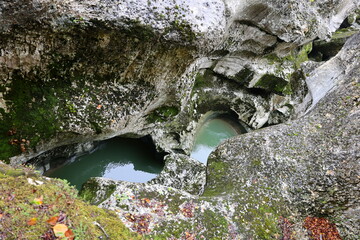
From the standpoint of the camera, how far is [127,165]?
1038 cm

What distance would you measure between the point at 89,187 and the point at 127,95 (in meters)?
2.46

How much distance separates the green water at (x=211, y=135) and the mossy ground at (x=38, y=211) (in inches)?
366

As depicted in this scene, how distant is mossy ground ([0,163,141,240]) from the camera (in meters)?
2.16

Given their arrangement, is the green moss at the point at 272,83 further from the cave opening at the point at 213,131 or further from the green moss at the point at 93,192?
the green moss at the point at 93,192

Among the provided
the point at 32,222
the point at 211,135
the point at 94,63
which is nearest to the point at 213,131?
the point at 211,135

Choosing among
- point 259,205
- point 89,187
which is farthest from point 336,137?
point 89,187

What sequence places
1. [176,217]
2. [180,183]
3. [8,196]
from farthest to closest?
[180,183], [176,217], [8,196]

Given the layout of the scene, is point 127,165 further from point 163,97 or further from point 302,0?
point 302,0

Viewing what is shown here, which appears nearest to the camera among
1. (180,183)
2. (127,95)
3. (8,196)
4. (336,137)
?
(8,196)

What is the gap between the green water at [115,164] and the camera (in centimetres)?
911

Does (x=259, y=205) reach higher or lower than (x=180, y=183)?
higher

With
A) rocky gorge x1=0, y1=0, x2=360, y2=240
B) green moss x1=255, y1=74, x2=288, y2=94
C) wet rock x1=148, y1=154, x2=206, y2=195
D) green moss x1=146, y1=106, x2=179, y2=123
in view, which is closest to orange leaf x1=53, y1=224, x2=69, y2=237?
rocky gorge x1=0, y1=0, x2=360, y2=240

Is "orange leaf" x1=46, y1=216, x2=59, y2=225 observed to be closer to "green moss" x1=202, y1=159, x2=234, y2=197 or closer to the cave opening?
"green moss" x1=202, y1=159, x2=234, y2=197

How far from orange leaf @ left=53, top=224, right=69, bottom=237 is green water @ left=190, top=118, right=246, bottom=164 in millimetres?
9963
